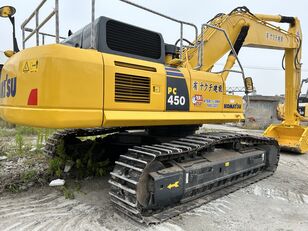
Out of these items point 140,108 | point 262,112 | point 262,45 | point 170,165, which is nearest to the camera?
point 140,108

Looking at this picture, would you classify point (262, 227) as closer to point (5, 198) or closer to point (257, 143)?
point (257, 143)

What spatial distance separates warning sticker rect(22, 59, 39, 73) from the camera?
300 centimetres

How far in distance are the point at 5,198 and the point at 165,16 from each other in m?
3.30

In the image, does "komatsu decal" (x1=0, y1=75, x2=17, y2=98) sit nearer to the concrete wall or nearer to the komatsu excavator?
the komatsu excavator

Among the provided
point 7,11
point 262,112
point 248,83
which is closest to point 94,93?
point 7,11

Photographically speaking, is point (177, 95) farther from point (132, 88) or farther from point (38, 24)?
point (38, 24)

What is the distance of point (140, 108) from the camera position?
140 inches

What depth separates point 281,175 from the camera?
5.77 m

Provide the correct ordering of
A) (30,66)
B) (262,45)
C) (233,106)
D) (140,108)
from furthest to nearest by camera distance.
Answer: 1. (262,45)
2. (233,106)
3. (140,108)
4. (30,66)

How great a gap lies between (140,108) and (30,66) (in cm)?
130

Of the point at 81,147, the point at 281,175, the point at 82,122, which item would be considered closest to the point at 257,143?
the point at 281,175

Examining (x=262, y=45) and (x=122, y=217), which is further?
(x=262, y=45)

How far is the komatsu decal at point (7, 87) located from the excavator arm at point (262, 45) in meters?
2.53

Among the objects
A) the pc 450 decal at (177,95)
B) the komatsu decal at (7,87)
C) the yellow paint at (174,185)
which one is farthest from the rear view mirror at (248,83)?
the komatsu decal at (7,87)
